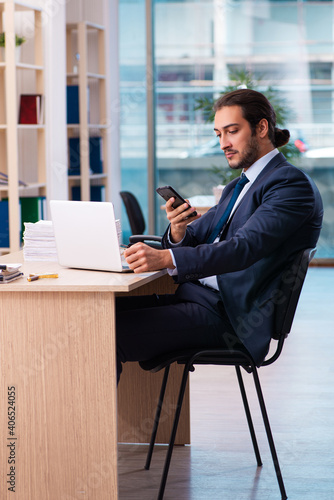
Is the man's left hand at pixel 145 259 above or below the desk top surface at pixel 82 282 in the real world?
above

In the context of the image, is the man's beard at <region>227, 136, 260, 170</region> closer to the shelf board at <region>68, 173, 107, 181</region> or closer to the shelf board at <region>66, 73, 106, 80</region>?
the shelf board at <region>68, 173, 107, 181</region>

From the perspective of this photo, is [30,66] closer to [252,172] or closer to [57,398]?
[252,172]

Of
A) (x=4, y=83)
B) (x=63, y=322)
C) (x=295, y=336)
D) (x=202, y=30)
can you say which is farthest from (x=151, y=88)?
(x=63, y=322)

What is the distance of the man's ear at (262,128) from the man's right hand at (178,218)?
0.37 meters

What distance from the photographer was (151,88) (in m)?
8.70

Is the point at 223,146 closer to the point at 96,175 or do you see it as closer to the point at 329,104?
the point at 96,175

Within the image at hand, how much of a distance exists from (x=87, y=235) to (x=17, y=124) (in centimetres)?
305

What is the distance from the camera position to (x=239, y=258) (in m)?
2.30

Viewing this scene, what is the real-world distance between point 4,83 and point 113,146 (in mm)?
2396

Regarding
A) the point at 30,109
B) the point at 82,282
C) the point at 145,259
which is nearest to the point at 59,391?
the point at 82,282

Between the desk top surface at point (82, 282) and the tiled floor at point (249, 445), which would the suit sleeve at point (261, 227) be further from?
the tiled floor at point (249, 445)

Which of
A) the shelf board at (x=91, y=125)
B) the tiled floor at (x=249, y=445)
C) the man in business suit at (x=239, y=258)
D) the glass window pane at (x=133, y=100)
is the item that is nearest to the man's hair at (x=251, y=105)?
the man in business suit at (x=239, y=258)

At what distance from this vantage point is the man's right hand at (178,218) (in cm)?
247

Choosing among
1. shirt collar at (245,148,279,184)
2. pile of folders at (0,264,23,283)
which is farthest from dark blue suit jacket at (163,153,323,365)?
pile of folders at (0,264,23,283)
